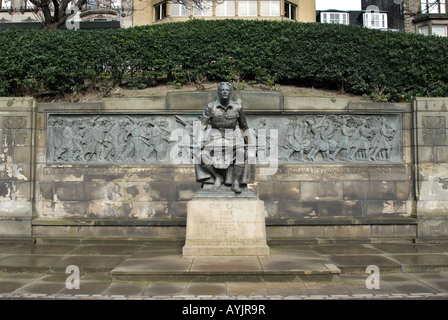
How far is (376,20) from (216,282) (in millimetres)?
36422

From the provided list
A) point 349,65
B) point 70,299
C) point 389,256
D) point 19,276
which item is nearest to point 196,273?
point 70,299

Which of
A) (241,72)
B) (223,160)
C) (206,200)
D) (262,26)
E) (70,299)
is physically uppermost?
(262,26)

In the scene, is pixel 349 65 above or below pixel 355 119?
above

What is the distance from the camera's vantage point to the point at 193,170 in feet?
37.0

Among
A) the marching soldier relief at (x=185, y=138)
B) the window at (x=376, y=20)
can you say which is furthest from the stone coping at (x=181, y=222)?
the window at (x=376, y=20)

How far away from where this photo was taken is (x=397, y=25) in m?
36.3

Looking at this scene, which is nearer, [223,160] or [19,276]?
[19,276]

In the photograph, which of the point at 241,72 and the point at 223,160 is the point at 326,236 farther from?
the point at 241,72

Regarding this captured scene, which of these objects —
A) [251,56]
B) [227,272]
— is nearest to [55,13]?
[251,56]

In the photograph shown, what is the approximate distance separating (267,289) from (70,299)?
10.4ft

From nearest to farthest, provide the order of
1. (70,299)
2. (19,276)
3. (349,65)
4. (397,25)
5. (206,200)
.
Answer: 1. (70,299)
2. (19,276)
3. (206,200)
4. (349,65)
5. (397,25)

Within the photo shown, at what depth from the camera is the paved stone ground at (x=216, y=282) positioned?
6492 mm

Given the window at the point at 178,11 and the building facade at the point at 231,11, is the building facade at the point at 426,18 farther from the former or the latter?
the window at the point at 178,11

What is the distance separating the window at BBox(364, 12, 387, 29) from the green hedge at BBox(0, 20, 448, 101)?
84.8 feet
